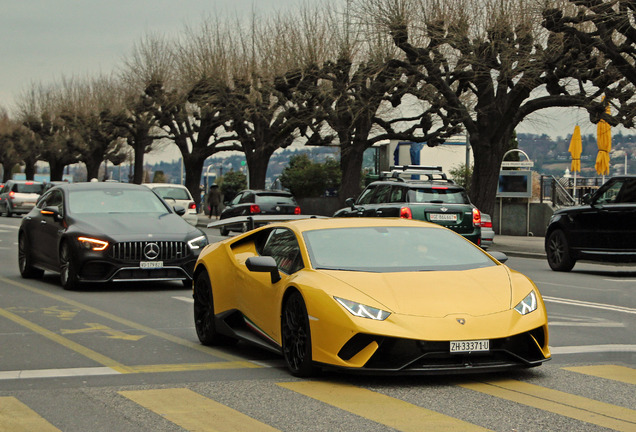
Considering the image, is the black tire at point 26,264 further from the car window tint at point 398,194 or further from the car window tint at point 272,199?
the car window tint at point 272,199

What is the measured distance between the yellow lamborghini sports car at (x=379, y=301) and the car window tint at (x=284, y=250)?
14 millimetres

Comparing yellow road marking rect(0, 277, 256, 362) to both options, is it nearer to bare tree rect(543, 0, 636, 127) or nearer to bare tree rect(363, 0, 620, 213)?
bare tree rect(543, 0, 636, 127)

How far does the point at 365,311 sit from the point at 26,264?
10.8m

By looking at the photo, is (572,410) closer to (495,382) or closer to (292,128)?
(495,382)

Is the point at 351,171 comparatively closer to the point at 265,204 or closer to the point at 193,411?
the point at 265,204

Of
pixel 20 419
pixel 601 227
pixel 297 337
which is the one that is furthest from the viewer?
pixel 601 227

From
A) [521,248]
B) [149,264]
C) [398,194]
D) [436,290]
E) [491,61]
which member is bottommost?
[521,248]

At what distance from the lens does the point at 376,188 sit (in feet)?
72.4

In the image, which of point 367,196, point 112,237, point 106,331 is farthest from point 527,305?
point 367,196

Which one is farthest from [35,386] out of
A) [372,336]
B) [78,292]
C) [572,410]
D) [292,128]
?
[292,128]

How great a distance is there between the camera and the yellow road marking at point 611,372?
7648mm

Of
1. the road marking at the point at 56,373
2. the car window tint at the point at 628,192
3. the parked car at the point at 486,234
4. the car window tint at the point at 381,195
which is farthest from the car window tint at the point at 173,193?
the road marking at the point at 56,373

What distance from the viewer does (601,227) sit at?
1903 centimetres

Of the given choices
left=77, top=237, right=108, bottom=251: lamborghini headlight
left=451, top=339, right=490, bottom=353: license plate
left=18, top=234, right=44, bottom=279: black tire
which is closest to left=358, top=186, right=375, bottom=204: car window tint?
left=18, top=234, right=44, bottom=279: black tire
